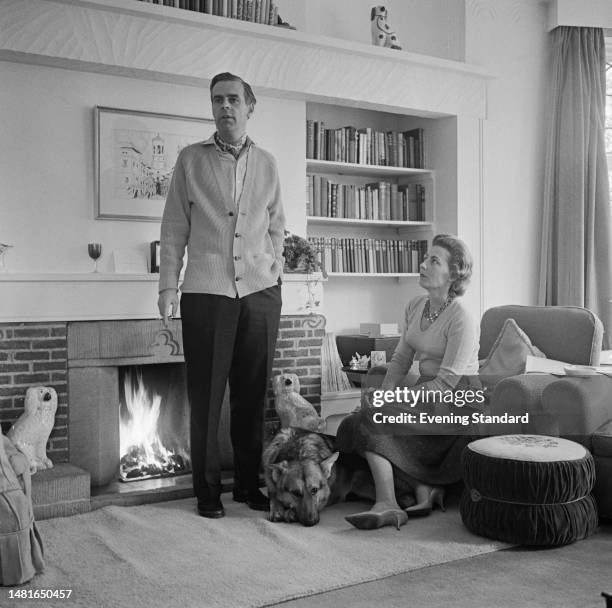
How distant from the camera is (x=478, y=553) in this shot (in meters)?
2.74

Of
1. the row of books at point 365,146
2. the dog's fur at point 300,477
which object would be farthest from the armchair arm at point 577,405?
the row of books at point 365,146

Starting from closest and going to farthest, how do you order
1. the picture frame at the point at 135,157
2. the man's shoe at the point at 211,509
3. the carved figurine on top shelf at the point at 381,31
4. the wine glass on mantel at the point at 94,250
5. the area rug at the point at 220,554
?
the area rug at the point at 220,554, the man's shoe at the point at 211,509, the wine glass on mantel at the point at 94,250, the picture frame at the point at 135,157, the carved figurine on top shelf at the point at 381,31

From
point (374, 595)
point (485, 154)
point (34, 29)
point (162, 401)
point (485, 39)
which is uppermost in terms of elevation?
point (485, 39)

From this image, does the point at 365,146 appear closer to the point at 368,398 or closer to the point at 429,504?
the point at 368,398

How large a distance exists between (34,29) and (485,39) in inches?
115

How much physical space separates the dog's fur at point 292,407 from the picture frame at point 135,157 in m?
1.05

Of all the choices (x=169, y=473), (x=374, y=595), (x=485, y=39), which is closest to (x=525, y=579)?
(x=374, y=595)

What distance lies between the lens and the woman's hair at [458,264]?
3387 millimetres

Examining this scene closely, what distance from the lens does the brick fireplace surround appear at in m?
3.54

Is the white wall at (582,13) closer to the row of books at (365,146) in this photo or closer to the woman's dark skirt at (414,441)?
the row of books at (365,146)

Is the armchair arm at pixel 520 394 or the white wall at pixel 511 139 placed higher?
the white wall at pixel 511 139

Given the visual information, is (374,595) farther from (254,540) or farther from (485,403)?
(485,403)

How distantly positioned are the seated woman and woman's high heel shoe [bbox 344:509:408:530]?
0.07m

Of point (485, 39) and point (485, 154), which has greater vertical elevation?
point (485, 39)
